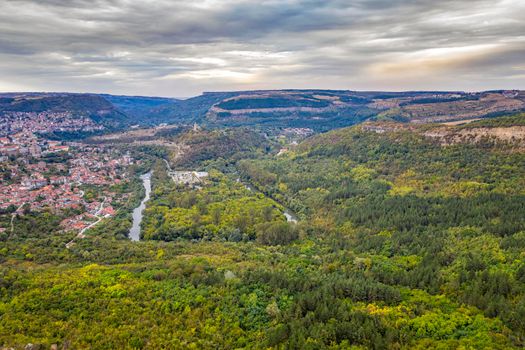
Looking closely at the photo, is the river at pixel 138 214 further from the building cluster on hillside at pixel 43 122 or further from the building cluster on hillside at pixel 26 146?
the building cluster on hillside at pixel 43 122

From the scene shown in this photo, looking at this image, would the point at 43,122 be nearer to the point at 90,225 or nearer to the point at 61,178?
the point at 61,178

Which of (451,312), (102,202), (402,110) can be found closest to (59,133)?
(102,202)

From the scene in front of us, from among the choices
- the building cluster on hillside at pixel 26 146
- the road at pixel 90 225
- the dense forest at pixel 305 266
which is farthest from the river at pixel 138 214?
the building cluster on hillside at pixel 26 146

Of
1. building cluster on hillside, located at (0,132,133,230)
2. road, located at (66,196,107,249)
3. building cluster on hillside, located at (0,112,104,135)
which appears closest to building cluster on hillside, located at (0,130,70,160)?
building cluster on hillside, located at (0,132,133,230)

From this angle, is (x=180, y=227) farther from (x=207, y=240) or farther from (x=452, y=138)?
(x=452, y=138)

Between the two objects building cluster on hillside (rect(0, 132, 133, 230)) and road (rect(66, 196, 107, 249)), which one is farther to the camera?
building cluster on hillside (rect(0, 132, 133, 230))

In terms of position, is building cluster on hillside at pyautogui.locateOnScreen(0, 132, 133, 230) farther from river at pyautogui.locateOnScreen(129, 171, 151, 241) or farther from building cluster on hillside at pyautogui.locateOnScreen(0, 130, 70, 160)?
river at pyautogui.locateOnScreen(129, 171, 151, 241)
